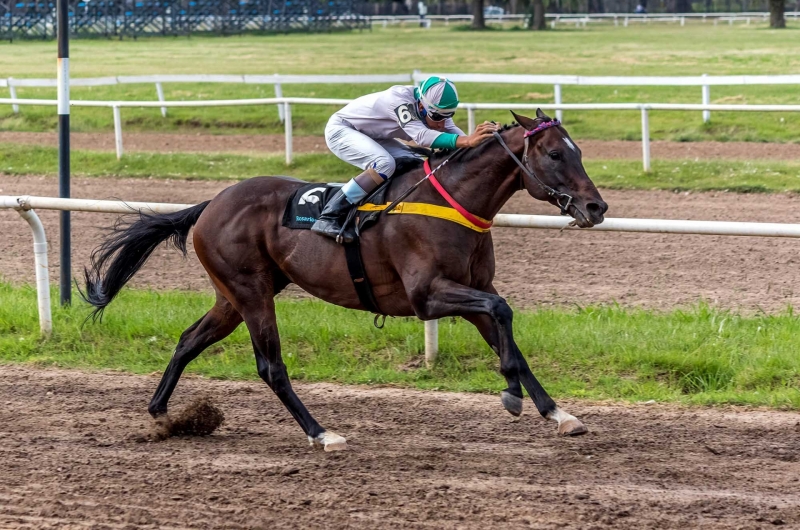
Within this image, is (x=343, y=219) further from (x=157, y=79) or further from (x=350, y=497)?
(x=157, y=79)

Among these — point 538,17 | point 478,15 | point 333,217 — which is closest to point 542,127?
point 333,217

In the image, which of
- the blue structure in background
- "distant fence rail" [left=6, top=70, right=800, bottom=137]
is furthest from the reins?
the blue structure in background

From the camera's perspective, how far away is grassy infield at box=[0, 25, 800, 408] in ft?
19.9

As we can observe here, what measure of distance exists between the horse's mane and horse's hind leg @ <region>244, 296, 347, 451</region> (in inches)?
40.4

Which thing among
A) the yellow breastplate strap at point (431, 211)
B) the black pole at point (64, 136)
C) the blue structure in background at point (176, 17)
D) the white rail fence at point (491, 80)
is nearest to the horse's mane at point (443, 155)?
the yellow breastplate strap at point (431, 211)

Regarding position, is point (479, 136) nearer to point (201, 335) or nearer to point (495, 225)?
point (495, 225)

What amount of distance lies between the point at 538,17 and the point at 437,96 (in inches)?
1862

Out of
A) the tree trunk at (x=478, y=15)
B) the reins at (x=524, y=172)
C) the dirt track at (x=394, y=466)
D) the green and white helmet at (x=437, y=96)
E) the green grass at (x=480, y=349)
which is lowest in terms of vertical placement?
the dirt track at (x=394, y=466)

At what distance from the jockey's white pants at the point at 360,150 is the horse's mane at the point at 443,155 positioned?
2.1 inches

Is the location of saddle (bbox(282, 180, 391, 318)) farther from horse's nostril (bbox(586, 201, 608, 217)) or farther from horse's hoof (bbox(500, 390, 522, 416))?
horse's nostril (bbox(586, 201, 608, 217))

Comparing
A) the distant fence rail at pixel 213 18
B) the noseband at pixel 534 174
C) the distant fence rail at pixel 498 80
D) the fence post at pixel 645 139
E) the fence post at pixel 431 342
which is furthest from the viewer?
the distant fence rail at pixel 213 18

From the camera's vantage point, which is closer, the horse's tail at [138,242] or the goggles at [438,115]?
the goggles at [438,115]

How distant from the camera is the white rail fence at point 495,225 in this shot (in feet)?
18.5

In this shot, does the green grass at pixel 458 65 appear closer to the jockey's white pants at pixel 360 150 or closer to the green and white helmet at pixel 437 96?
the jockey's white pants at pixel 360 150
